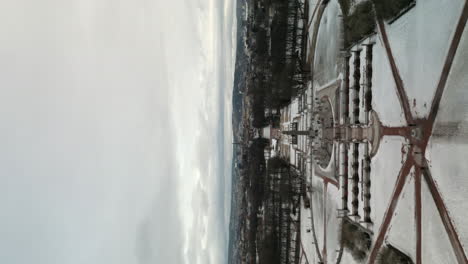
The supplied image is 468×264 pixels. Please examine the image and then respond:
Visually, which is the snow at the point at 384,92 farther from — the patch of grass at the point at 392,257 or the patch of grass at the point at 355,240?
the patch of grass at the point at 355,240

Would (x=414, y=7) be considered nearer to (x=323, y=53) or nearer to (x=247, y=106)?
(x=323, y=53)

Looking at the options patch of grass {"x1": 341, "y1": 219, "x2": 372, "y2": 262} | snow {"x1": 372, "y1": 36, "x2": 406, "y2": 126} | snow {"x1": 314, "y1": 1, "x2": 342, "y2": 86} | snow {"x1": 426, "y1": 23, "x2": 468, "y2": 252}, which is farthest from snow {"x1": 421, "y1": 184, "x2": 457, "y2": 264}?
snow {"x1": 314, "y1": 1, "x2": 342, "y2": 86}

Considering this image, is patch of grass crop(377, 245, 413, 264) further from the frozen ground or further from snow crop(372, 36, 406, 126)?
snow crop(372, 36, 406, 126)

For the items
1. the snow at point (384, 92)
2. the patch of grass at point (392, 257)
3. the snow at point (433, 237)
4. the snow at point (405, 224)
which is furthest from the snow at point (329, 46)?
the snow at point (433, 237)

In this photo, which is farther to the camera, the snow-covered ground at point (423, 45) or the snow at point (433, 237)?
the snow-covered ground at point (423, 45)

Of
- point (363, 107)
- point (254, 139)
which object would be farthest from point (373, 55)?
point (254, 139)

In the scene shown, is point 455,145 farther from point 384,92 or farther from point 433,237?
point 384,92

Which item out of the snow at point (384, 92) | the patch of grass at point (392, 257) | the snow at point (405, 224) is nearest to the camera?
the snow at point (405, 224)

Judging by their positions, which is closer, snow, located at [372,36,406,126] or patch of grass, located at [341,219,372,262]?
snow, located at [372,36,406,126]

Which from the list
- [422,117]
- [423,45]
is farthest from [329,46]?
Result: [422,117]
